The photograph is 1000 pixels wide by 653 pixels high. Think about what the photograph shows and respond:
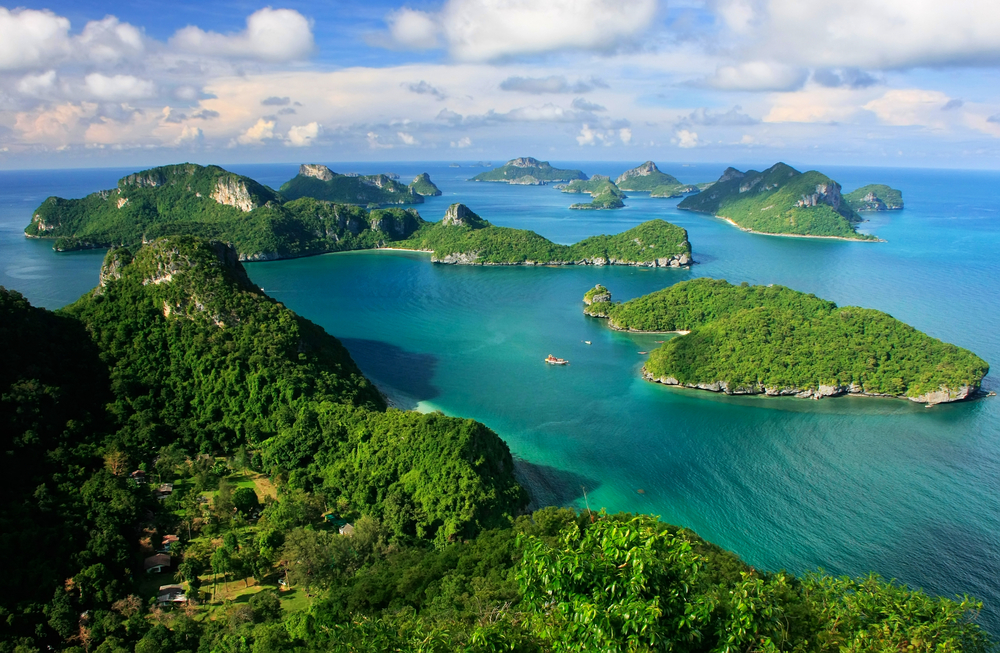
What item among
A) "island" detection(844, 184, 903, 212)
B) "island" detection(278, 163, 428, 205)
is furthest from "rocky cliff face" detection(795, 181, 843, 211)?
"island" detection(278, 163, 428, 205)

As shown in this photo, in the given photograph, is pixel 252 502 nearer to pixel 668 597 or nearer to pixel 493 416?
pixel 493 416

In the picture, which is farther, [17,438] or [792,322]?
[792,322]

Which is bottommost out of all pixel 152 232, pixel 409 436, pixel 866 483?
pixel 866 483

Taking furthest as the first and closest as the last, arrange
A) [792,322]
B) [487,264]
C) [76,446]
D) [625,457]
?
[487,264] < [792,322] < [625,457] < [76,446]

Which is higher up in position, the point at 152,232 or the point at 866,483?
the point at 152,232

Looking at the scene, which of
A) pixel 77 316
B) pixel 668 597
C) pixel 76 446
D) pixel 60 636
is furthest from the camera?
pixel 77 316

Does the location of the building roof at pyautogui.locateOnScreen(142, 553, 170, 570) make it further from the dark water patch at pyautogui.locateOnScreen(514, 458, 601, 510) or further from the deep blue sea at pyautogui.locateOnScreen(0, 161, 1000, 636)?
the deep blue sea at pyautogui.locateOnScreen(0, 161, 1000, 636)

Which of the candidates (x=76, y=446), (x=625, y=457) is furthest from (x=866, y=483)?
(x=76, y=446)

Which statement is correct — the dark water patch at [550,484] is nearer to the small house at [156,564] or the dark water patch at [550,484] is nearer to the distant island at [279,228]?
the small house at [156,564]
